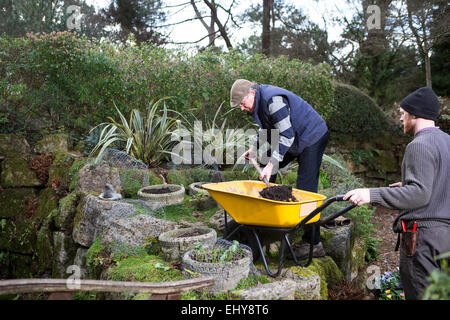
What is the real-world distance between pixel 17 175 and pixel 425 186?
4.86m

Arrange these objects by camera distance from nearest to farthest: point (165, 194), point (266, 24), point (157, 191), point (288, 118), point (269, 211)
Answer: point (269, 211) < point (288, 118) < point (165, 194) < point (157, 191) < point (266, 24)

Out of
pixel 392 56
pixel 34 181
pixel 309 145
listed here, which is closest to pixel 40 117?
pixel 34 181

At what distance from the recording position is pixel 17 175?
455 centimetres

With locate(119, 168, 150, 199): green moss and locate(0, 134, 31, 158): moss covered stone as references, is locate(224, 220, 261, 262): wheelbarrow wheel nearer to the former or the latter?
A: locate(119, 168, 150, 199): green moss

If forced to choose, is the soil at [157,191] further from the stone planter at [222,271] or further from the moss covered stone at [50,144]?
the stone planter at [222,271]

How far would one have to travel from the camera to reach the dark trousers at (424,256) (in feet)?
5.45

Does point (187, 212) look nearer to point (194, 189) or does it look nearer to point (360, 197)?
point (194, 189)

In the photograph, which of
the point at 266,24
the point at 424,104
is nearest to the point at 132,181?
the point at 424,104

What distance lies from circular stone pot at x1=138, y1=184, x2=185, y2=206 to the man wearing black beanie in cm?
249

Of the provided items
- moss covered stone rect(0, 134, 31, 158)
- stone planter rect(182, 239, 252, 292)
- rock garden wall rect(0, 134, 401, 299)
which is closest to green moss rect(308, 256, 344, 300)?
rock garden wall rect(0, 134, 401, 299)

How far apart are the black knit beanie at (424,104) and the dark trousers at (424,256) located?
1.95ft

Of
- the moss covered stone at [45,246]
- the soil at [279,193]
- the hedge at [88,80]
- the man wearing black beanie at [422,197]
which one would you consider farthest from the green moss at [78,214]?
the man wearing black beanie at [422,197]

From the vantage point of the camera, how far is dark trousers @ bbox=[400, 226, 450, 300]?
1.66 metres
